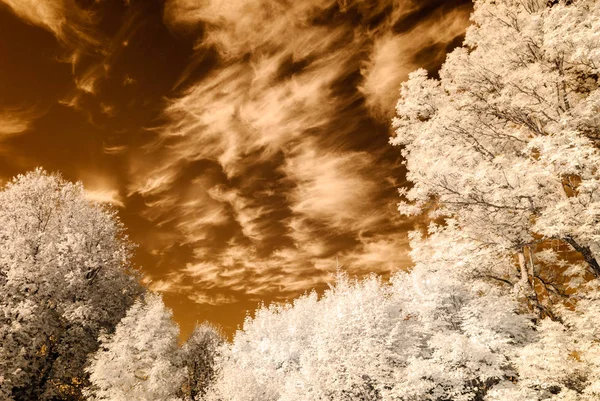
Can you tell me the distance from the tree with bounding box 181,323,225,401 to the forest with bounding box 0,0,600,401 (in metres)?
0.26

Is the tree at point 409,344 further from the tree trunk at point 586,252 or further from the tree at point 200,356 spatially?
the tree trunk at point 586,252

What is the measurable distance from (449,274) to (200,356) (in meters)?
40.7

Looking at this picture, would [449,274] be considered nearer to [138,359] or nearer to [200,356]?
[138,359]

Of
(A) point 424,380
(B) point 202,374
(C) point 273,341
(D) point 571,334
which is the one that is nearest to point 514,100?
(D) point 571,334

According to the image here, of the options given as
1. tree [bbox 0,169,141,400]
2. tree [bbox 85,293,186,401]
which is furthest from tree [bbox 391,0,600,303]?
tree [bbox 0,169,141,400]

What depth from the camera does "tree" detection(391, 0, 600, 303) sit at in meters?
9.43

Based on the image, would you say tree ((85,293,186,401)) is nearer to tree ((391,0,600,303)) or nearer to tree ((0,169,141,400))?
tree ((0,169,141,400))

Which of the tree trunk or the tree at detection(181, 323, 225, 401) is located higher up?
the tree at detection(181, 323, 225, 401)

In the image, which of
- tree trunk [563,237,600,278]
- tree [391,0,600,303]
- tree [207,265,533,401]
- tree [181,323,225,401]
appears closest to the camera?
tree [391,0,600,303]

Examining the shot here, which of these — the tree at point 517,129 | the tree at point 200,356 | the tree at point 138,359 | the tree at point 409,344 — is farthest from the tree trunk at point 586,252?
the tree at point 200,356

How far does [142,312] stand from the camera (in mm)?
29109

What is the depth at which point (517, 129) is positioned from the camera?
42.7ft

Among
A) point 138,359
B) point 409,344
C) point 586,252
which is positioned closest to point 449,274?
point 586,252

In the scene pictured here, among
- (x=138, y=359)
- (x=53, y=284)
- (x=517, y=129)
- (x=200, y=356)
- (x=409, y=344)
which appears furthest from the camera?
(x=200, y=356)
